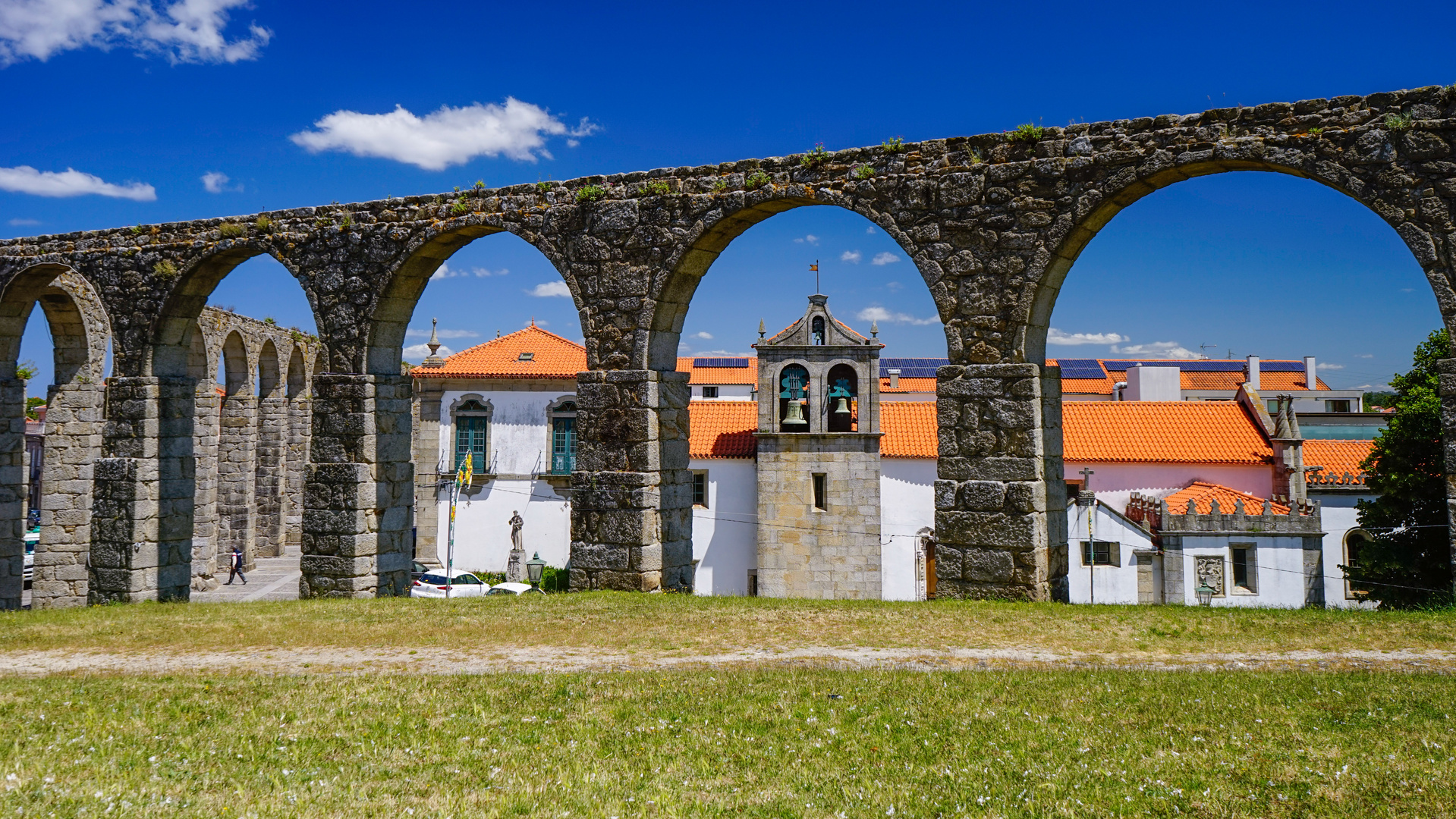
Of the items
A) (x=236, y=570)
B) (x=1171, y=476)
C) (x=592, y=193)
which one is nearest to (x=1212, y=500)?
(x=1171, y=476)

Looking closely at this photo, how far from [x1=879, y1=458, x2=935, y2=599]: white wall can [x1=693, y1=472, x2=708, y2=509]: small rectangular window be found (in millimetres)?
4643

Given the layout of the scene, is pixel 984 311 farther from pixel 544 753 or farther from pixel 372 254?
pixel 372 254

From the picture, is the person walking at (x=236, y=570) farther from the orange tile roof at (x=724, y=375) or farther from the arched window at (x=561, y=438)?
the orange tile roof at (x=724, y=375)

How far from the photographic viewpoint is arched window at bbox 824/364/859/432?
2317cm

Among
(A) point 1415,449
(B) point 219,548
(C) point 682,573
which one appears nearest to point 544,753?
(C) point 682,573

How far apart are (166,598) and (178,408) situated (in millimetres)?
Result: 2494

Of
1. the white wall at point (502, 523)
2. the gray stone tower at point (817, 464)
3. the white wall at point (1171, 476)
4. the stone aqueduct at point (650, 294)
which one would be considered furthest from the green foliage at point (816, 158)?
the white wall at point (502, 523)

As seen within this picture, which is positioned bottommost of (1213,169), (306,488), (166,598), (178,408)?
(166,598)

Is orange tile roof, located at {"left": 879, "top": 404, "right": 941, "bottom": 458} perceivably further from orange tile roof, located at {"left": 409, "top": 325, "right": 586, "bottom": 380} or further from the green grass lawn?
the green grass lawn

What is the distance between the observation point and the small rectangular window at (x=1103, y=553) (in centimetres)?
2062

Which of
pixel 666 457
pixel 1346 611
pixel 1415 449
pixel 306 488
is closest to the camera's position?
pixel 1346 611

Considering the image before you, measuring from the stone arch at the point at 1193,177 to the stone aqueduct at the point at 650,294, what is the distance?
21 mm

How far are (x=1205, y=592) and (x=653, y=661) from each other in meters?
16.3

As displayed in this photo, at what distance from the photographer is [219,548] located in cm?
2123
